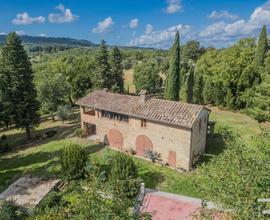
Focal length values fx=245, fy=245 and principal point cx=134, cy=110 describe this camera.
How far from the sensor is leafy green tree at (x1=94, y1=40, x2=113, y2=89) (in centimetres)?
4909

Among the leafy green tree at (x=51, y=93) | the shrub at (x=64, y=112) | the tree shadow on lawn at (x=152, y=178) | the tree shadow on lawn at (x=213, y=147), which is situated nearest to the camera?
the tree shadow on lawn at (x=152, y=178)

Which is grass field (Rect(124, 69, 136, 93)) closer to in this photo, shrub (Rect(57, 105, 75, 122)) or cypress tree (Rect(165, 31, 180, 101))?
cypress tree (Rect(165, 31, 180, 101))

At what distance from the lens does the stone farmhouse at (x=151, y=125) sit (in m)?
25.0

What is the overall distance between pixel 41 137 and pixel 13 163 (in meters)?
7.85

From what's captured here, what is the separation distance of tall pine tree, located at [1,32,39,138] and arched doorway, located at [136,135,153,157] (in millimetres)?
16152

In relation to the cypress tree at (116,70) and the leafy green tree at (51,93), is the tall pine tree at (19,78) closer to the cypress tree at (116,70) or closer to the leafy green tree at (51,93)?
the leafy green tree at (51,93)

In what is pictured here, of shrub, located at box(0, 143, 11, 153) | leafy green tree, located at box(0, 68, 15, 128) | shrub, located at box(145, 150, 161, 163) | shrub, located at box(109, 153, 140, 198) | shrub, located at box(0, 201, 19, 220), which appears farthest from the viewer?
leafy green tree, located at box(0, 68, 15, 128)

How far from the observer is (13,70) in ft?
106

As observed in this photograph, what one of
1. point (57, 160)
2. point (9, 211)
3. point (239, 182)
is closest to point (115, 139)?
point (57, 160)

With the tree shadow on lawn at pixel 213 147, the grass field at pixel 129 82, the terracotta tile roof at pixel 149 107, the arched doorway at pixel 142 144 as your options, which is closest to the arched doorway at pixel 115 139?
the arched doorway at pixel 142 144

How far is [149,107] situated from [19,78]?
Result: 714 inches

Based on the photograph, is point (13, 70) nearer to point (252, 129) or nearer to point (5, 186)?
point (5, 186)

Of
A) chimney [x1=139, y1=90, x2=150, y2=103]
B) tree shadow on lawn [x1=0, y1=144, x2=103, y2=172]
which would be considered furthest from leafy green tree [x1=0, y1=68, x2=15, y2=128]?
chimney [x1=139, y1=90, x2=150, y2=103]

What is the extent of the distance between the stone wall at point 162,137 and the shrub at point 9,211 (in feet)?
46.1
